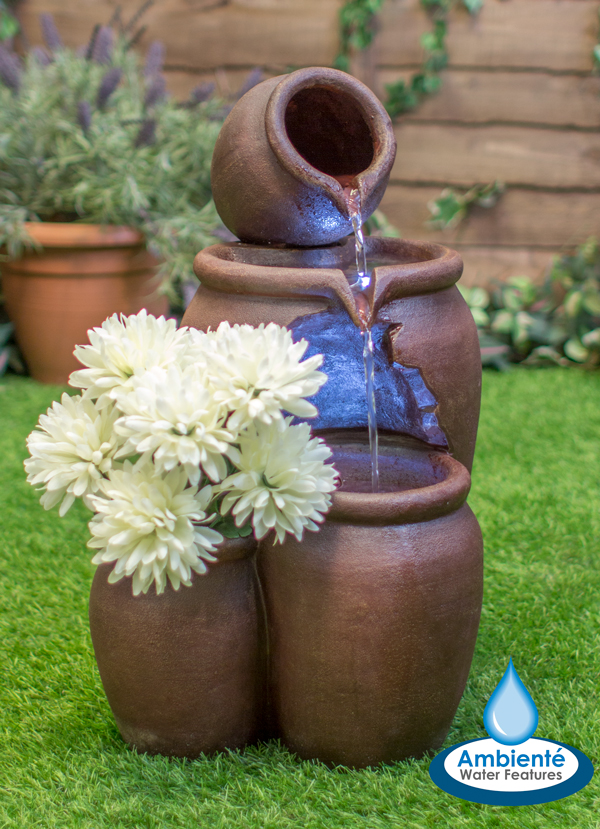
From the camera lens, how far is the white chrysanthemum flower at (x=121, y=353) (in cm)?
114

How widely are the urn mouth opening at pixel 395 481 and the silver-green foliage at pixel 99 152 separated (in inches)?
57.1

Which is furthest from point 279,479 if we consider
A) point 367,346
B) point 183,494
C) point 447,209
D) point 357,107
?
point 447,209

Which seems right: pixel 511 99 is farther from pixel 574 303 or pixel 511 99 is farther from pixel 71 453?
pixel 71 453

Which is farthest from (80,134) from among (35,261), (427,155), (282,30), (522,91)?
(522,91)

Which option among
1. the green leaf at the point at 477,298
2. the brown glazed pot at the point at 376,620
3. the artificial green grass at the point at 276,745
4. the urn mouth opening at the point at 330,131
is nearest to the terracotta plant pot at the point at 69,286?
the artificial green grass at the point at 276,745

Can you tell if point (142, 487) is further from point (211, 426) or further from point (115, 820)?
point (115, 820)

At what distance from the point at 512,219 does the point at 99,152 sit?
1.64 metres

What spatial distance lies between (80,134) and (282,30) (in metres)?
0.99

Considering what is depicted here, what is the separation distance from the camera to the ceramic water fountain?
1.17 meters

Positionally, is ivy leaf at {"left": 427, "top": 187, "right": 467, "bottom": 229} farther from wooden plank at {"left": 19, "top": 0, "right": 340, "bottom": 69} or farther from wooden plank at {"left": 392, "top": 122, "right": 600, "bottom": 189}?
wooden plank at {"left": 19, "top": 0, "right": 340, "bottom": 69}

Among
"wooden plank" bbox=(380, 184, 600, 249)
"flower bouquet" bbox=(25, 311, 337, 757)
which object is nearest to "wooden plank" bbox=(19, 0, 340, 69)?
"wooden plank" bbox=(380, 184, 600, 249)

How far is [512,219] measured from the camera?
3.42 metres

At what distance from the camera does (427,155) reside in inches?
133

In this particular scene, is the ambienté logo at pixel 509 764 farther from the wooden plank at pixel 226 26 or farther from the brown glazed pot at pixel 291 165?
the wooden plank at pixel 226 26
